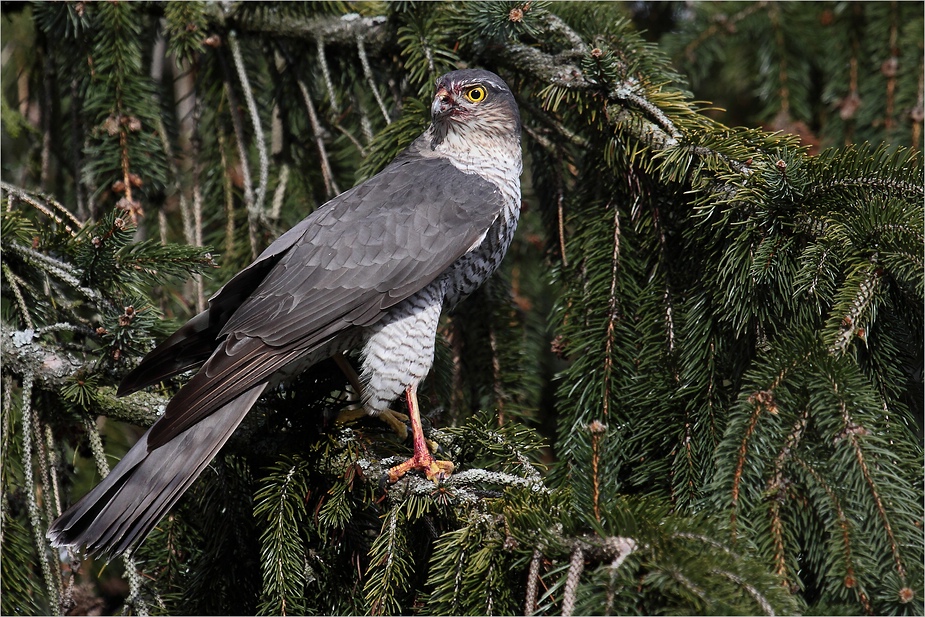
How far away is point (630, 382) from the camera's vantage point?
8.62 feet

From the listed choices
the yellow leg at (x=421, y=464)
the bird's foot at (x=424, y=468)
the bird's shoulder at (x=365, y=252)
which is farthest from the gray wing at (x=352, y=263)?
the bird's foot at (x=424, y=468)

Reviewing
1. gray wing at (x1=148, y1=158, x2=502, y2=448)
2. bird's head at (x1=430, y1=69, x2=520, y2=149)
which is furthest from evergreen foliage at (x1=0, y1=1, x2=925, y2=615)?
gray wing at (x1=148, y1=158, x2=502, y2=448)

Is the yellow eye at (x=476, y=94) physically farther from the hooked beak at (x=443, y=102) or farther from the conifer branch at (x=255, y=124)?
the conifer branch at (x=255, y=124)

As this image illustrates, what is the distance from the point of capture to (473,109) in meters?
3.05

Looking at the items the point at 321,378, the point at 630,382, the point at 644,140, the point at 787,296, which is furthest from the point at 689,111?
the point at 321,378

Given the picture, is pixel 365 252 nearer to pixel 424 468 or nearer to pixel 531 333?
pixel 424 468

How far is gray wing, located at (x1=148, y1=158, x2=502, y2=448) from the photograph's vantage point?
8.62 feet

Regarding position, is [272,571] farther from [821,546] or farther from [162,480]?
[821,546]

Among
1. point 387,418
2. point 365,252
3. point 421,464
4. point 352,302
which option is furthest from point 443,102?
point 421,464

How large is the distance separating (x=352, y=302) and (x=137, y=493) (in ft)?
3.18

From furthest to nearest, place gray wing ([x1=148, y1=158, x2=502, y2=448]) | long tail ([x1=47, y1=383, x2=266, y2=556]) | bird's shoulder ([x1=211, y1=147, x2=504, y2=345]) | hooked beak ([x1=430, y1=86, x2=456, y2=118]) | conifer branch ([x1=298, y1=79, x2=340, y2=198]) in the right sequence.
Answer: conifer branch ([x1=298, y1=79, x2=340, y2=198]), hooked beak ([x1=430, y1=86, x2=456, y2=118]), bird's shoulder ([x1=211, y1=147, x2=504, y2=345]), gray wing ([x1=148, y1=158, x2=502, y2=448]), long tail ([x1=47, y1=383, x2=266, y2=556])

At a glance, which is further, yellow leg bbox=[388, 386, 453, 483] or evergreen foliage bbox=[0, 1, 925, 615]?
yellow leg bbox=[388, 386, 453, 483]

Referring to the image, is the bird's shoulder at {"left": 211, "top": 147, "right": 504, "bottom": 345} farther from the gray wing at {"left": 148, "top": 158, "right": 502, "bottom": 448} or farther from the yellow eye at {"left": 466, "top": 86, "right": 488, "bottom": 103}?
the yellow eye at {"left": 466, "top": 86, "right": 488, "bottom": 103}

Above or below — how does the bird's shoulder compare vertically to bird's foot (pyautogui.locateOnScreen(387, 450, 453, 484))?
above
